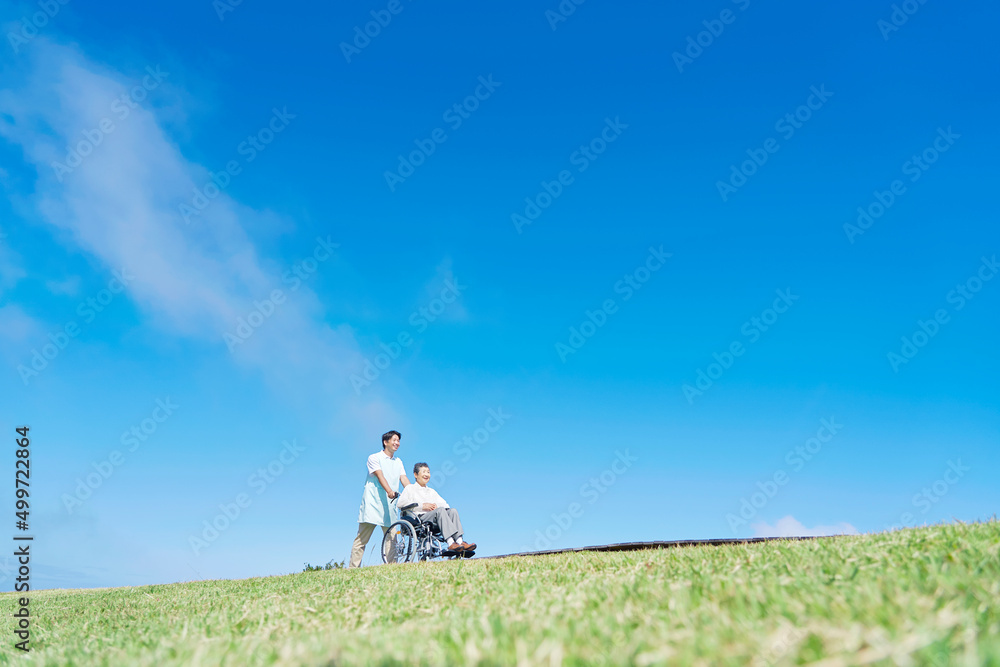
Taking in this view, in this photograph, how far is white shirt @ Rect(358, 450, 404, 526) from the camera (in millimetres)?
12945

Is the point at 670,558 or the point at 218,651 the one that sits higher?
the point at 670,558

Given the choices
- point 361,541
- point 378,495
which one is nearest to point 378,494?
point 378,495

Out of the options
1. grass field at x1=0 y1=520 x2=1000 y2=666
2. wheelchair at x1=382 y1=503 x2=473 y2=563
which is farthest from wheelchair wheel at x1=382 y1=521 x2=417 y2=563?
grass field at x1=0 y1=520 x2=1000 y2=666

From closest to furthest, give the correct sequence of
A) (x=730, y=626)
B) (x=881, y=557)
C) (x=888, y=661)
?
(x=888, y=661)
(x=730, y=626)
(x=881, y=557)

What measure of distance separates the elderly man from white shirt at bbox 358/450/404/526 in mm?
488

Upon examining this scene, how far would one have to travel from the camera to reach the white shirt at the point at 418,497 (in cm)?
1238

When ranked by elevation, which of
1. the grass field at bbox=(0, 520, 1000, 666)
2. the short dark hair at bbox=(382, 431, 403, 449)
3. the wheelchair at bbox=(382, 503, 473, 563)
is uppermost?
the short dark hair at bbox=(382, 431, 403, 449)

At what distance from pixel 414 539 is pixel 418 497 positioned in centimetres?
79

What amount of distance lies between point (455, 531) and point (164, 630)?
7.47 m

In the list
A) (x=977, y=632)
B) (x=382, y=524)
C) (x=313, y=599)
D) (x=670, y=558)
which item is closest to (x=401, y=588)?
(x=313, y=599)

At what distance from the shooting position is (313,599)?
5750 millimetres

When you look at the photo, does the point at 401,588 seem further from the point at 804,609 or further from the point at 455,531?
the point at 455,531

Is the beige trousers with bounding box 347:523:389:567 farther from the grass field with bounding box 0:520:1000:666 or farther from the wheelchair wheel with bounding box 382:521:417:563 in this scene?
the grass field with bounding box 0:520:1000:666

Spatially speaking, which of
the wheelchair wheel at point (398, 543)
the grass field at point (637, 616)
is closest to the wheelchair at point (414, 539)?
the wheelchair wheel at point (398, 543)
